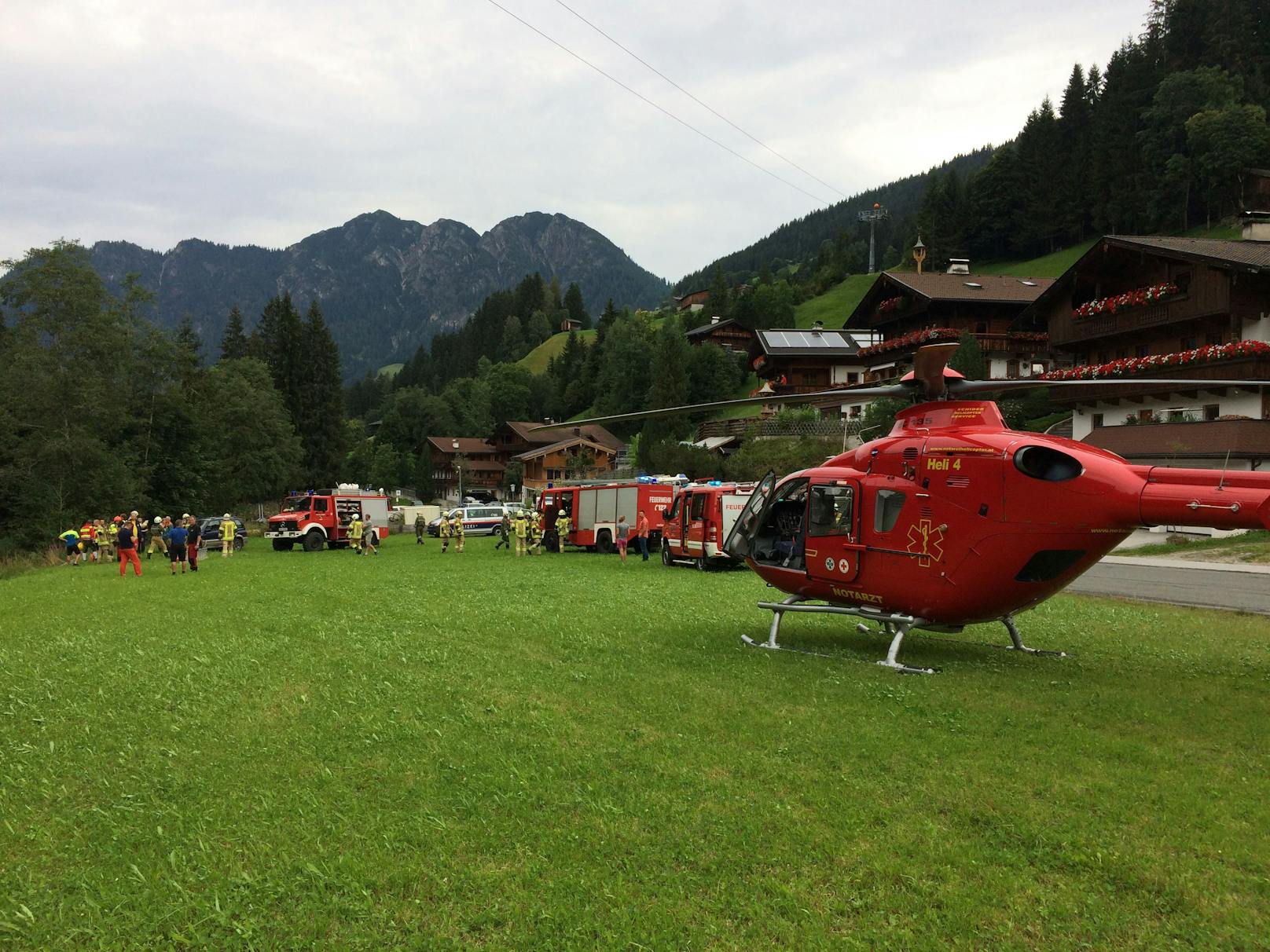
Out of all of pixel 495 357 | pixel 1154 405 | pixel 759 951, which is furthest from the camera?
pixel 495 357

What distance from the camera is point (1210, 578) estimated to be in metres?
21.1

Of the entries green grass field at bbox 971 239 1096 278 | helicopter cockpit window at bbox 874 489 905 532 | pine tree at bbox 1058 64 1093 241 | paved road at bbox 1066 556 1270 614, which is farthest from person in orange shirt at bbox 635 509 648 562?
pine tree at bbox 1058 64 1093 241

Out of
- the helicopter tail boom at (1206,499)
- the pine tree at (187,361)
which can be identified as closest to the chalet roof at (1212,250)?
the helicopter tail boom at (1206,499)

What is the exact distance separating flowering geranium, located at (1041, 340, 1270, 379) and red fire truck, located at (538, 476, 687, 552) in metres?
16.9

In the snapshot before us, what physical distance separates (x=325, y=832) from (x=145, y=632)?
8711mm

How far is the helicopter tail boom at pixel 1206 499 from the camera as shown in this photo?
8023mm

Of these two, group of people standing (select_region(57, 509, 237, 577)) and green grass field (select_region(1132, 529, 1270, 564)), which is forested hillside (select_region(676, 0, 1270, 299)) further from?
group of people standing (select_region(57, 509, 237, 577))

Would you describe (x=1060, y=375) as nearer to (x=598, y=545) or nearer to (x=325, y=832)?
(x=598, y=545)

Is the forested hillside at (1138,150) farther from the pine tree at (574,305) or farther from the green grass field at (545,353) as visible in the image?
the pine tree at (574,305)

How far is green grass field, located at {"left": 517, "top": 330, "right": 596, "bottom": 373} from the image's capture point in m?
141

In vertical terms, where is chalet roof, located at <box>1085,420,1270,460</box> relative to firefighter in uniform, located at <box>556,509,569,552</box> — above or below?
above

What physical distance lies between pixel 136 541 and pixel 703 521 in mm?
15134

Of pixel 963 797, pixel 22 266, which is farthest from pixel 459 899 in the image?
pixel 22 266

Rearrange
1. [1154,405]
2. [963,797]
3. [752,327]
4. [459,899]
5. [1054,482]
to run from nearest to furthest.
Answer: [459,899] < [963,797] < [1054,482] < [1154,405] < [752,327]
